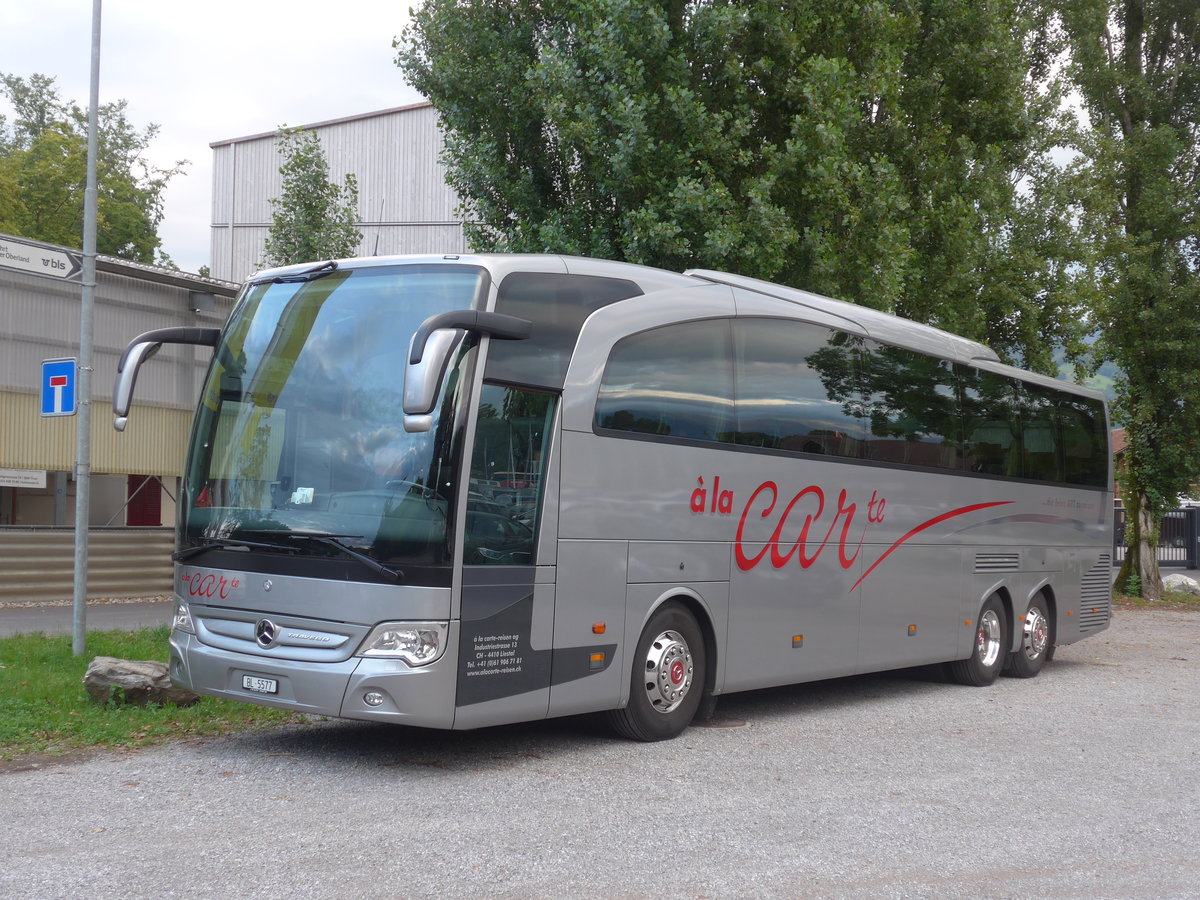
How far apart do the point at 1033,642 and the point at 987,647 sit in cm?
111

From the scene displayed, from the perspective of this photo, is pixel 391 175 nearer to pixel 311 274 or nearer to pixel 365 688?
pixel 311 274

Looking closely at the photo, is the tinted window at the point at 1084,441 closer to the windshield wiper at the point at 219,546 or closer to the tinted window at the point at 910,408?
the tinted window at the point at 910,408

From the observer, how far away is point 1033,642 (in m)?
14.7

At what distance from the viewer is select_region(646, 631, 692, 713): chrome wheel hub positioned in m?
9.23

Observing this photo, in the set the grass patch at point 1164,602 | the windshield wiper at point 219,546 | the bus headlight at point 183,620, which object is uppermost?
the windshield wiper at point 219,546

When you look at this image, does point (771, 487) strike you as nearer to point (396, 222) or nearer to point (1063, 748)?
point (1063, 748)

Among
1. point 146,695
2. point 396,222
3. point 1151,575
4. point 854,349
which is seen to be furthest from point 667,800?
point 396,222

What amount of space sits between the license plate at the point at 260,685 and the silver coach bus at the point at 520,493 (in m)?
0.02

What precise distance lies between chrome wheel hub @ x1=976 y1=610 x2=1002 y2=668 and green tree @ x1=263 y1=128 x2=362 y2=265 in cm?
1053

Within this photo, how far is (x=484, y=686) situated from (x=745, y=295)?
13.5 ft

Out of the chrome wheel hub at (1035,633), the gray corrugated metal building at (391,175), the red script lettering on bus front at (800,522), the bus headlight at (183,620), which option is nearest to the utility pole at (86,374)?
the bus headlight at (183,620)

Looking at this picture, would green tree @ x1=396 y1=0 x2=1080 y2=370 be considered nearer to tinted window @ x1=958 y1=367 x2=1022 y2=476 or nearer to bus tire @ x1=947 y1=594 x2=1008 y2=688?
tinted window @ x1=958 y1=367 x2=1022 y2=476

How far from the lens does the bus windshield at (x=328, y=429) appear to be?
7680 mm

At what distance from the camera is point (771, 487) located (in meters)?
10.4
